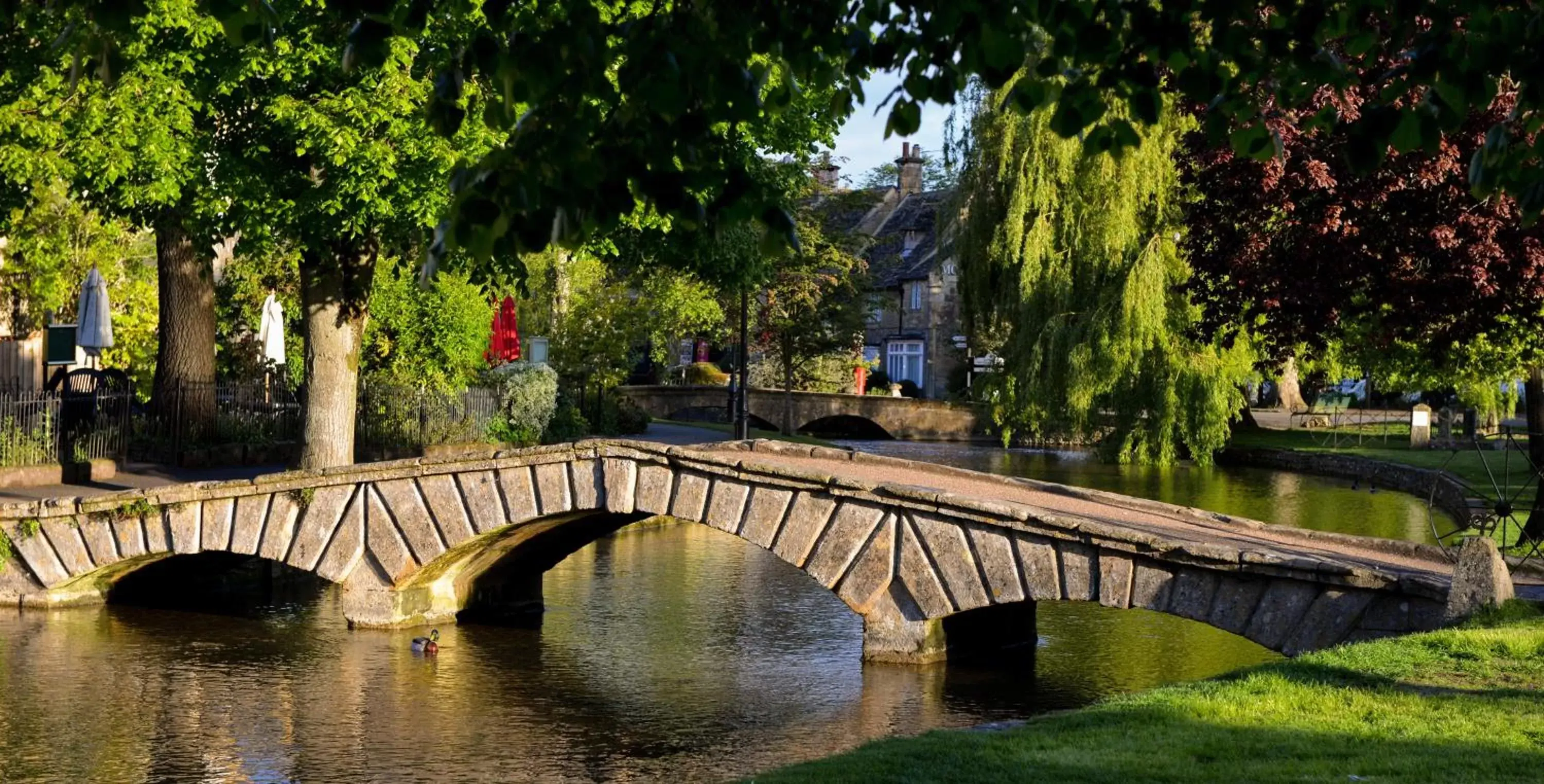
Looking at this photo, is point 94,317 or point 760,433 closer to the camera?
point 94,317

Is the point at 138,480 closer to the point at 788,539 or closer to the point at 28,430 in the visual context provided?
the point at 28,430

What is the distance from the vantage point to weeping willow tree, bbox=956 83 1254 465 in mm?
37562

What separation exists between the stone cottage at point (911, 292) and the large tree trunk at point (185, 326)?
40964mm

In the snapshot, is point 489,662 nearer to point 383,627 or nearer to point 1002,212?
point 383,627

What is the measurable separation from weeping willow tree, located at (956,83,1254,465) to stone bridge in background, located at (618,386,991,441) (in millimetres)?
16486

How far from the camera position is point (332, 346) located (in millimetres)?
24250

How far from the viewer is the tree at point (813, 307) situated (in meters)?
55.1

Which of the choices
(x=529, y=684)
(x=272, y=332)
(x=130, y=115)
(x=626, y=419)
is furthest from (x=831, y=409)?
(x=529, y=684)

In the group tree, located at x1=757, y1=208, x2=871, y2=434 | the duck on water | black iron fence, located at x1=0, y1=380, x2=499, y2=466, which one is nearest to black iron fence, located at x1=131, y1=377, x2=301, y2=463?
black iron fence, located at x1=0, y1=380, x2=499, y2=466

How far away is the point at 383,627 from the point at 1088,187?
23.0 m

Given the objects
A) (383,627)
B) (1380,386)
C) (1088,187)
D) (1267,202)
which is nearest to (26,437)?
(383,627)

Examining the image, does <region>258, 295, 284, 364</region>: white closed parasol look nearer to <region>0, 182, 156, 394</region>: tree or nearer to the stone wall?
<region>0, 182, 156, 394</region>: tree

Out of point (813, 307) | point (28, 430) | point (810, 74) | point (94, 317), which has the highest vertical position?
point (813, 307)

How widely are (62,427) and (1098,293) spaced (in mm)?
21486
